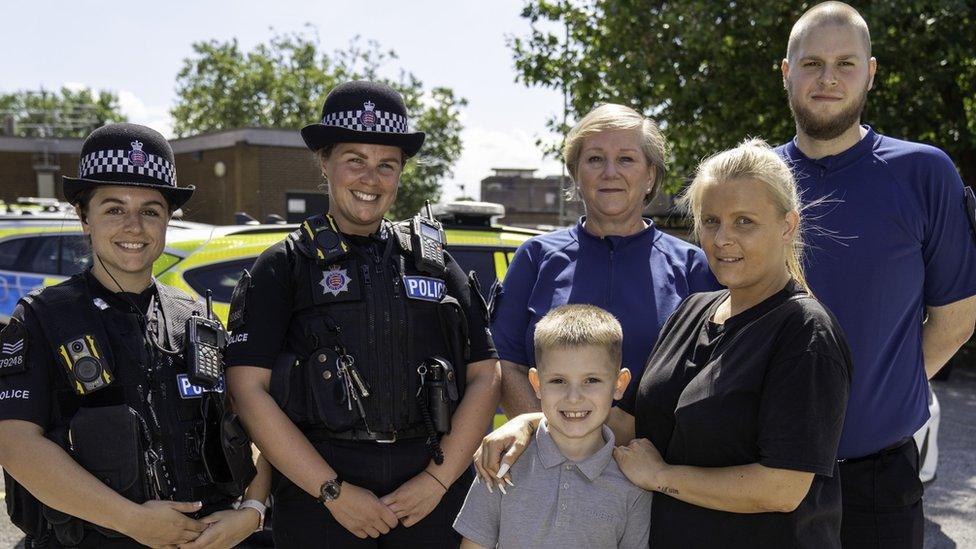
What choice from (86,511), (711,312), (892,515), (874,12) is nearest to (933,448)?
(892,515)

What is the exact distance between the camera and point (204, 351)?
250 cm

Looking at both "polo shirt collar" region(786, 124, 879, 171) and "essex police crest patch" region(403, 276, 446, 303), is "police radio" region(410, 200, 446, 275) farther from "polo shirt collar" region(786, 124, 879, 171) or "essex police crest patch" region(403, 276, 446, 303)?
"polo shirt collar" region(786, 124, 879, 171)

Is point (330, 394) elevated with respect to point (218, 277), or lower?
lower

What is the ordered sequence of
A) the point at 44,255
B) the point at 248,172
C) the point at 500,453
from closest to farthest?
the point at 500,453 → the point at 44,255 → the point at 248,172

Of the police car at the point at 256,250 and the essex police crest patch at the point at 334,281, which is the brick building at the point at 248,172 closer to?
the police car at the point at 256,250

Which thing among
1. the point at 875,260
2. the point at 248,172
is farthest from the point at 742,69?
the point at 248,172

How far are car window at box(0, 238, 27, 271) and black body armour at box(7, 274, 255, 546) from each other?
17.7 ft

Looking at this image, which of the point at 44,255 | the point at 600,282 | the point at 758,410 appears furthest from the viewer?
the point at 44,255

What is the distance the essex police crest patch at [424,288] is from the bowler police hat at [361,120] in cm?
46

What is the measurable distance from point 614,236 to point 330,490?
1.28 m

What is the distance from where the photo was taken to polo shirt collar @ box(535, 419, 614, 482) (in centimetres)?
227

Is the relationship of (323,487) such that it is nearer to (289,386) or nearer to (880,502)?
(289,386)

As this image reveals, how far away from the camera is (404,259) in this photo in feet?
9.27

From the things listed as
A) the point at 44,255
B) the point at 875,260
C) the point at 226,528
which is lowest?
the point at 226,528
